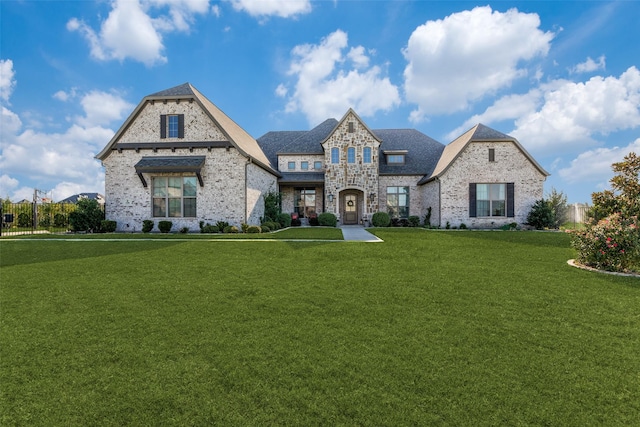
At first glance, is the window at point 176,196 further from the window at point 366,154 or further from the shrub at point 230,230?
the window at point 366,154

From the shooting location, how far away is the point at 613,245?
304 inches

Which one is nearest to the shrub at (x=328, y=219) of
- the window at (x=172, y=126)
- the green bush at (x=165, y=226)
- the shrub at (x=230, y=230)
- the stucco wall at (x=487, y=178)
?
the shrub at (x=230, y=230)

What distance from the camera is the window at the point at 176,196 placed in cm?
1806

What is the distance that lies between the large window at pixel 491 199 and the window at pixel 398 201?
5.16m

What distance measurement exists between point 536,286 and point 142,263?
981 centimetres

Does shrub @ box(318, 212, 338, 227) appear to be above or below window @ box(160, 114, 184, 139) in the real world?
below

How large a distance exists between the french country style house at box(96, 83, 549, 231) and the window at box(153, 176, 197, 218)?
60 mm

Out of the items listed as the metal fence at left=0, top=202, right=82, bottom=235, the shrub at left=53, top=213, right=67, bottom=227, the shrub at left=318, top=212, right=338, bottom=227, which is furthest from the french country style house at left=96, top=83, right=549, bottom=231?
the metal fence at left=0, top=202, right=82, bottom=235

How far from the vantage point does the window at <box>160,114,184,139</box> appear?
59.3 ft

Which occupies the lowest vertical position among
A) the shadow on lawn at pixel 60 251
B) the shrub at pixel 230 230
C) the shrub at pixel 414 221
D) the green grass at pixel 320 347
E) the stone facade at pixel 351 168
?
the green grass at pixel 320 347

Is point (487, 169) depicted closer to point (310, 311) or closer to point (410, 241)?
point (410, 241)

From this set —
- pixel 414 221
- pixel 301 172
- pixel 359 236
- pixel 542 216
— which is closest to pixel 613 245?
pixel 359 236

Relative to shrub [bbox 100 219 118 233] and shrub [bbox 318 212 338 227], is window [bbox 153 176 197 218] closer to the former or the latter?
shrub [bbox 100 219 118 233]

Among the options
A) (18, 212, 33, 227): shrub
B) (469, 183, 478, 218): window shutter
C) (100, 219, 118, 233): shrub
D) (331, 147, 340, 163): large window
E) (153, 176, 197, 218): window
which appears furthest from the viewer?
(18, 212, 33, 227): shrub
